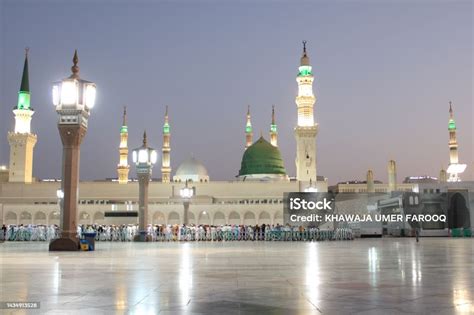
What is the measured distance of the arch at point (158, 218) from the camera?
5303 centimetres

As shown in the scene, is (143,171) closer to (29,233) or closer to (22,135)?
(29,233)

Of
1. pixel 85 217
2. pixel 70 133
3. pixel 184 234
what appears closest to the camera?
pixel 70 133

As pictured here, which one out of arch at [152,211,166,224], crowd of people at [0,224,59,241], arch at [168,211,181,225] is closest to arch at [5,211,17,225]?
arch at [152,211,166,224]

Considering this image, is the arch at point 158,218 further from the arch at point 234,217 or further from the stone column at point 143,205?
the stone column at point 143,205

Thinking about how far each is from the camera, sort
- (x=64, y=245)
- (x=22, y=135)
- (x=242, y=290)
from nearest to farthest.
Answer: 1. (x=242, y=290)
2. (x=64, y=245)
3. (x=22, y=135)

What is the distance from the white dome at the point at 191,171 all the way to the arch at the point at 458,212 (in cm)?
3212

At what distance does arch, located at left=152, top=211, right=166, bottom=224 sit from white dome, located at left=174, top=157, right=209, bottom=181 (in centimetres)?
1292

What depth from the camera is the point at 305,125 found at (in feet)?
180

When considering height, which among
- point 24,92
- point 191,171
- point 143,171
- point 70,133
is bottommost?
point 143,171

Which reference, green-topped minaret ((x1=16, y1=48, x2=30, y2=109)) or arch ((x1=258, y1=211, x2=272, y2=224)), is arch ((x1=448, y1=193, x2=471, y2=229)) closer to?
arch ((x1=258, y1=211, x2=272, y2=224))

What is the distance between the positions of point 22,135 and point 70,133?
4303 centimetres

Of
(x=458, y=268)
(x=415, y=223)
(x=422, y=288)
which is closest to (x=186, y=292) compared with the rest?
(x=422, y=288)

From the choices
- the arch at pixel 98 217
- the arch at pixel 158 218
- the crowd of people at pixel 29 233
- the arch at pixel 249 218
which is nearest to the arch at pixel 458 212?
the arch at pixel 249 218

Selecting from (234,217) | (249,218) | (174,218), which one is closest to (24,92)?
(174,218)
